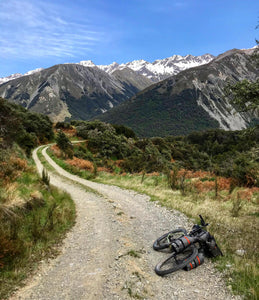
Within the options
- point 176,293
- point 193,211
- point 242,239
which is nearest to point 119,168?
point 193,211

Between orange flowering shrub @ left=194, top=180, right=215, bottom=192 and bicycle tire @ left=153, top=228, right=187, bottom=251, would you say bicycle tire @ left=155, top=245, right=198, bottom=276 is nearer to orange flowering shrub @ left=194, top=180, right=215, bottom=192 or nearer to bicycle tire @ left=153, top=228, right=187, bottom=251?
bicycle tire @ left=153, top=228, right=187, bottom=251

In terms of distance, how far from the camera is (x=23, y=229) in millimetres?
6508

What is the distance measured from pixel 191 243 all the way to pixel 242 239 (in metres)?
2.65

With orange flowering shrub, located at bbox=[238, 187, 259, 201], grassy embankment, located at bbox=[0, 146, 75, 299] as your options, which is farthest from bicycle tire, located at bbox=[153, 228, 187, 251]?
orange flowering shrub, located at bbox=[238, 187, 259, 201]

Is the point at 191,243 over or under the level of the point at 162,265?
over

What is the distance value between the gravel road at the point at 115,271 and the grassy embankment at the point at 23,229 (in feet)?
1.02

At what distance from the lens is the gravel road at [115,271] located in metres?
4.29

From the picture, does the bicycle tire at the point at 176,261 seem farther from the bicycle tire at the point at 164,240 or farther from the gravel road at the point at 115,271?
the bicycle tire at the point at 164,240

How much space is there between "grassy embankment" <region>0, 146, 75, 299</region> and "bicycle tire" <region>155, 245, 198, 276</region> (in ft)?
10.0

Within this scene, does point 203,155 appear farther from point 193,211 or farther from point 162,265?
point 162,265

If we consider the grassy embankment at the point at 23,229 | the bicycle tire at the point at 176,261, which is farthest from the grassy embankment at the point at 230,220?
the grassy embankment at the point at 23,229

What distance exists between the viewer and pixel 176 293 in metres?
4.38

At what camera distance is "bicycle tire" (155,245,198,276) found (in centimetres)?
501

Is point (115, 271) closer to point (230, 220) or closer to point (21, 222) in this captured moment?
point (21, 222)
